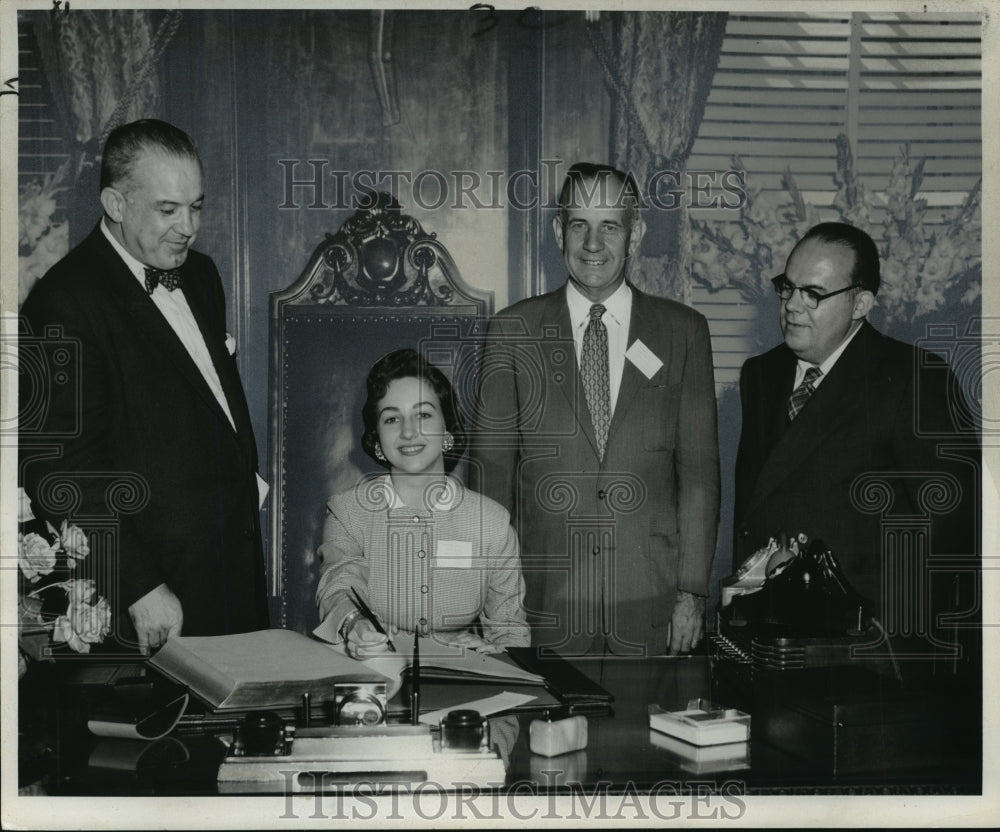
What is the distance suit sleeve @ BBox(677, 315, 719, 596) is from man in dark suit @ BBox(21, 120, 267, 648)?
1104 millimetres

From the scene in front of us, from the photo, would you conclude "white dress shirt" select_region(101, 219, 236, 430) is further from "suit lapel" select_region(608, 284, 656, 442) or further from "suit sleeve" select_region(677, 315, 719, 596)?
"suit sleeve" select_region(677, 315, 719, 596)

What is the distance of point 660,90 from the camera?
2.89 m

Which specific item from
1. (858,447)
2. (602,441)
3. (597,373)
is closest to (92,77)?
(597,373)

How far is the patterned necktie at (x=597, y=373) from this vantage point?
2885 millimetres

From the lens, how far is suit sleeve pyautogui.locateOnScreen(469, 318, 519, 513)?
2.88 meters

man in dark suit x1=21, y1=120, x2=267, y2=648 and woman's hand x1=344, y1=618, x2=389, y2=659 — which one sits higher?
man in dark suit x1=21, y1=120, x2=267, y2=648

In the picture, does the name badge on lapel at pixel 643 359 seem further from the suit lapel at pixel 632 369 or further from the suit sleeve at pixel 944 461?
the suit sleeve at pixel 944 461

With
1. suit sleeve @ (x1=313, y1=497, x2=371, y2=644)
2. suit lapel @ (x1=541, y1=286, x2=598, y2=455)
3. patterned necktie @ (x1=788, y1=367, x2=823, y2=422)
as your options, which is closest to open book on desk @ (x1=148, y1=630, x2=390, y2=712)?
suit sleeve @ (x1=313, y1=497, x2=371, y2=644)

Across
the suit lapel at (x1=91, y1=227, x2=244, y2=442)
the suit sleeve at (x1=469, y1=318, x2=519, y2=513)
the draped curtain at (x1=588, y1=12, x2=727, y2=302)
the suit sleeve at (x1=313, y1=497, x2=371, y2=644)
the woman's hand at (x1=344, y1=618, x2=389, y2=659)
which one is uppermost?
the draped curtain at (x1=588, y1=12, x2=727, y2=302)

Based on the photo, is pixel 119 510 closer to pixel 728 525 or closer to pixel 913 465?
pixel 728 525

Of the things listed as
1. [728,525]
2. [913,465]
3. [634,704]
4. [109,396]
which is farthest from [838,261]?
[109,396]

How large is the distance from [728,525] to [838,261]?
74 cm

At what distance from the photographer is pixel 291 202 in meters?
2.86

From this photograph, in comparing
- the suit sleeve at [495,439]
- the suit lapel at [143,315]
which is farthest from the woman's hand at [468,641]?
the suit lapel at [143,315]
